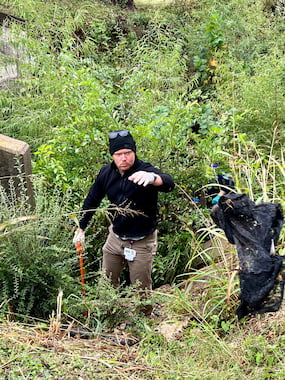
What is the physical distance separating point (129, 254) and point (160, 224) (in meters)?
0.95

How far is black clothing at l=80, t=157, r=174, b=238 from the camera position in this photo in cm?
398

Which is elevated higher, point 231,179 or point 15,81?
point 15,81

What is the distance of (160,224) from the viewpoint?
16.5 ft

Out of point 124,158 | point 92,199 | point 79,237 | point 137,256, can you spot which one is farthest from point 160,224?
point 124,158

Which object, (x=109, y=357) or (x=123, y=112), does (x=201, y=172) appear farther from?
(x=109, y=357)

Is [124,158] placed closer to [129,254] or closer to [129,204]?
[129,204]

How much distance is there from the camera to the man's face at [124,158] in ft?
12.8

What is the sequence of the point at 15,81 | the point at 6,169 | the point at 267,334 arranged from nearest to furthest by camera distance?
1. the point at 267,334
2. the point at 6,169
3. the point at 15,81

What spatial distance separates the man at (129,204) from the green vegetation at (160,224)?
0.24 metres

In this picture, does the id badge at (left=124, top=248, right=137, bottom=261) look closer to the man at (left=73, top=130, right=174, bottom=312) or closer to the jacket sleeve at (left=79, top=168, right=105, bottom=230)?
the man at (left=73, top=130, right=174, bottom=312)

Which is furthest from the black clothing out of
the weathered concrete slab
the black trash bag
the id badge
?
the black trash bag

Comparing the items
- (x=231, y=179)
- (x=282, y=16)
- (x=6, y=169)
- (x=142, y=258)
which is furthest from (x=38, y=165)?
(x=282, y=16)

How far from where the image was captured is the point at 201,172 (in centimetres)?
496

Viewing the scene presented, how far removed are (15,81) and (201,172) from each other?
3389mm
